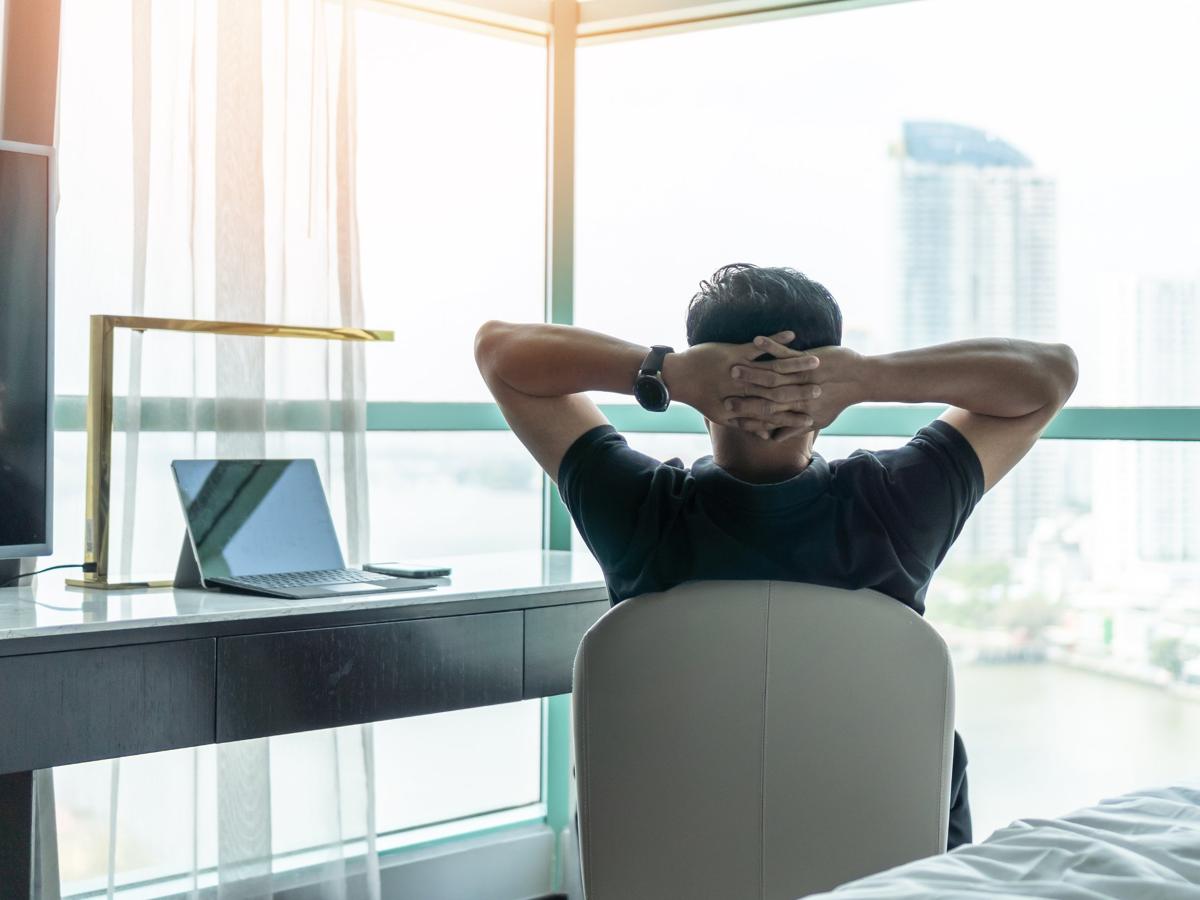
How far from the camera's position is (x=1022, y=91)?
250 cm

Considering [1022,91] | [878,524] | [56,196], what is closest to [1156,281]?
[1022,91]

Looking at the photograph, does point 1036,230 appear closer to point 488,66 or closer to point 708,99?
point 708,99

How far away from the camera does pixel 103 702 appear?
5.33ft

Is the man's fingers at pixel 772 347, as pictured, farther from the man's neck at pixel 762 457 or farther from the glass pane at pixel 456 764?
the glass pane at pixel 456 764

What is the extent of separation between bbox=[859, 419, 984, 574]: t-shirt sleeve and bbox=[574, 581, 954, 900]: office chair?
0.09 metres


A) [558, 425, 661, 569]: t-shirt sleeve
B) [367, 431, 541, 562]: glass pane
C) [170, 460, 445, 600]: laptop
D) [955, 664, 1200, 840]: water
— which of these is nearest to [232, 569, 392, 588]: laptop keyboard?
[170, 460, 445, 600]: laptop

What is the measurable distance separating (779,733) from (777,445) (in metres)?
0.32

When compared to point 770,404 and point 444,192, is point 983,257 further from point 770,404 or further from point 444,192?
point 770,404

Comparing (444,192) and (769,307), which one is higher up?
(444,192)

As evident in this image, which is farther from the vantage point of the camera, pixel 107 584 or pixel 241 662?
pixel 107 584

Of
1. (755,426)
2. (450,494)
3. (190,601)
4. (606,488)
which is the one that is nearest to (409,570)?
(190,601)

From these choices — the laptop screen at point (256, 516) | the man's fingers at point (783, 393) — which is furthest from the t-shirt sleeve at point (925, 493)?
the laptop screen at point (256, 516)

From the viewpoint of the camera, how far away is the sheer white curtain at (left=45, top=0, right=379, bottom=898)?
2.26 m

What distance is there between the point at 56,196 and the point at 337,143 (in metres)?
0.58
